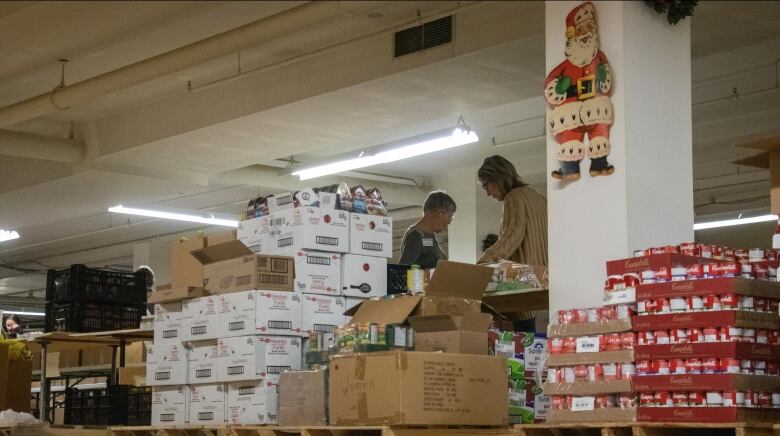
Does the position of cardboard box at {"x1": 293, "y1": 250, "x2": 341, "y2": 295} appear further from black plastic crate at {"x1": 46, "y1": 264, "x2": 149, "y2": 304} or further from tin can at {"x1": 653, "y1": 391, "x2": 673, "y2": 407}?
black plastic crate at {"x1": 46, "y1": 264, "x2": 149, "y2": 304}

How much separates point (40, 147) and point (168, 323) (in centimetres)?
499

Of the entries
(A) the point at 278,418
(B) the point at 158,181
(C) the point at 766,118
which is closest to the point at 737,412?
(A) the point at 278,418

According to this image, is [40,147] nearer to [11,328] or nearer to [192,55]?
[11,328]

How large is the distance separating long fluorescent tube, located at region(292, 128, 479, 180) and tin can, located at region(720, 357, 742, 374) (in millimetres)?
6401

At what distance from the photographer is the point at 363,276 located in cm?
710

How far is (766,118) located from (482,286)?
662cm

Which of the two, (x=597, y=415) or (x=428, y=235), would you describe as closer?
(x=597, y=415)

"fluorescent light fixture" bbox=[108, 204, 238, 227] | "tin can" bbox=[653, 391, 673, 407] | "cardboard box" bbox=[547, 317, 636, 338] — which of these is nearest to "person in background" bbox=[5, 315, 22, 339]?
"fluorescent light fixture" bbox=[108, 204, 238, 227]

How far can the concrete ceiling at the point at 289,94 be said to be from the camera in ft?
26.6

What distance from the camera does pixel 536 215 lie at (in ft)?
24.2

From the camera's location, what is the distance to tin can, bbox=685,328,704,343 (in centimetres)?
472

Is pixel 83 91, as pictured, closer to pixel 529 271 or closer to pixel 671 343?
pixel 529 271

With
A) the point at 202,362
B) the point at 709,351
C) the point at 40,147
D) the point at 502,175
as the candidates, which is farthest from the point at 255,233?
the point at 40,147

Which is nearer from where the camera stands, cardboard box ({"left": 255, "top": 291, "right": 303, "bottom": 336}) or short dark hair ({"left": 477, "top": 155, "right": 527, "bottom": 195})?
cardboard box ({"left": 255, "top": 291, "right": 303, "bottom": 336})
